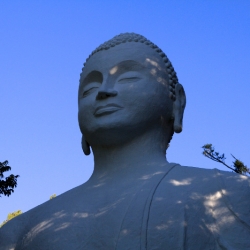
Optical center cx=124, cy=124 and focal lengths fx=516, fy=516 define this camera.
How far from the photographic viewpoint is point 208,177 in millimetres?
5391

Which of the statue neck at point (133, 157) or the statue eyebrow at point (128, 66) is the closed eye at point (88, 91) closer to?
the statue eyebrow at point (128, 66)

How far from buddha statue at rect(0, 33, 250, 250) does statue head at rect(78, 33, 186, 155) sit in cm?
1

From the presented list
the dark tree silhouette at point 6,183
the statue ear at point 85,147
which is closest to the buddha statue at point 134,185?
the statue ear at point 85,147

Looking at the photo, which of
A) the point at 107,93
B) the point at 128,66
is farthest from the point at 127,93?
the point at 128,66

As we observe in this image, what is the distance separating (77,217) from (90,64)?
6.63 feet

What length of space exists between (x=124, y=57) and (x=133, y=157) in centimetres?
123

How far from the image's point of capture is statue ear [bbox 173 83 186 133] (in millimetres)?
6293

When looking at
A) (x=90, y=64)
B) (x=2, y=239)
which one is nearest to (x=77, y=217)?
(x=2, y=239)

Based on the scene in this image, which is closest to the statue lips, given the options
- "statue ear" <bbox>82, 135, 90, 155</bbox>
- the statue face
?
the statue face

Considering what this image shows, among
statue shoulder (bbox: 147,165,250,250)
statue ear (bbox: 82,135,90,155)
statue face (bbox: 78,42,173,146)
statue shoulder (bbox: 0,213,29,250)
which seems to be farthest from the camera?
statue ear (bbox: 82,135,90,155)

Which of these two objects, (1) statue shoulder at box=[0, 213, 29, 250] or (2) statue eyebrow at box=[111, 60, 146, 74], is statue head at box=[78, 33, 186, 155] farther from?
(1) statue shoulder at box=[0, 213, 29, 250]

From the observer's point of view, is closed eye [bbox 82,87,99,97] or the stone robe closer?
the stone robe

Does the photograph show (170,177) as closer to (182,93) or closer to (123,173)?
(123,173)

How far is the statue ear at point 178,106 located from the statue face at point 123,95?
10 cm
